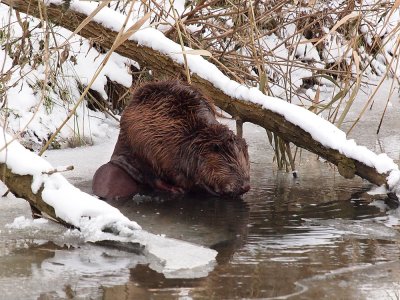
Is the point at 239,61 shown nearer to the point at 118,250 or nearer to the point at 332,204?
the point at 332,204

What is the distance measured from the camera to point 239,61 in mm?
5266

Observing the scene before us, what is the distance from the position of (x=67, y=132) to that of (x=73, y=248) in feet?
8.07

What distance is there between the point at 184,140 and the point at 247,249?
41.0 inches

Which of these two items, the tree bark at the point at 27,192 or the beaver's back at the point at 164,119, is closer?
the tree bark at the point at 27,192

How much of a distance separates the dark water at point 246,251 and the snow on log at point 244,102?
0.20m

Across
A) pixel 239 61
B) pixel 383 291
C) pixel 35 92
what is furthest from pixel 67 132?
pixel 383 291

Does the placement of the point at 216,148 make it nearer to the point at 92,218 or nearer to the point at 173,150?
the point at 173,150

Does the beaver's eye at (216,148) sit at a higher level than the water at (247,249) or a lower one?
higher

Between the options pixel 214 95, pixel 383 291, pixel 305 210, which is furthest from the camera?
pixel 214 95

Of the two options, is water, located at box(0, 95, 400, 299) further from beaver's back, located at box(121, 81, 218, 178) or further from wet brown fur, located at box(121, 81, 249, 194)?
beaver's back, located at box(121, 81, 218, 178)

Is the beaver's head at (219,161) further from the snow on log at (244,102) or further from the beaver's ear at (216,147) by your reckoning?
the snow on log at (244,102)

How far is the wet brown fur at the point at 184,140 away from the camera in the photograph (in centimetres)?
404

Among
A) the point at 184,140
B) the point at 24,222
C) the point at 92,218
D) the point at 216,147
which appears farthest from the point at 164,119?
the point at 92,218

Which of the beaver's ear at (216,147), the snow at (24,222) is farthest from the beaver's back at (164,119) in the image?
the snow at (24,222)
